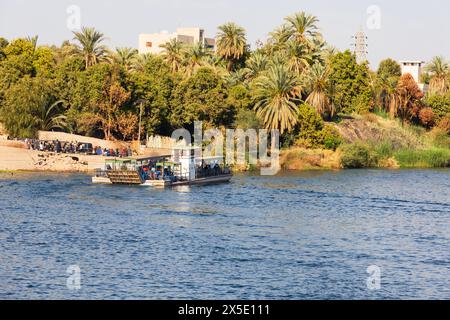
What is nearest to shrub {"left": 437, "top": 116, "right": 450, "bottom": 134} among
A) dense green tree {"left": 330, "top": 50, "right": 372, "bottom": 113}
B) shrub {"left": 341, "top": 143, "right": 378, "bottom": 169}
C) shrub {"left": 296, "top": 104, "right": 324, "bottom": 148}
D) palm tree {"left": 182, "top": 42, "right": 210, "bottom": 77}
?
dense green tree {"left": 330, "top": 50, "right": 372, "bottom": 113}

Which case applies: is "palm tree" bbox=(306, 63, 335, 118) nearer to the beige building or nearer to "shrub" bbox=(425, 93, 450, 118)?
"shrub" bbox=(425, 93, 450, 118)

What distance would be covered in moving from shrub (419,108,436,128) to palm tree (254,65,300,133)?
30884 mm

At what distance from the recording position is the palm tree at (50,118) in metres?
115

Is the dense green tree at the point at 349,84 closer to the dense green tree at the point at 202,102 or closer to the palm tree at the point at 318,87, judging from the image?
the palm tree at the point at 318,87

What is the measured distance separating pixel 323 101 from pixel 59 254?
2985 inches

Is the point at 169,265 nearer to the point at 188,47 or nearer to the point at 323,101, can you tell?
the point at 323,101

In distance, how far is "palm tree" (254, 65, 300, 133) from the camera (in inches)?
4594

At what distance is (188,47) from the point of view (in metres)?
140

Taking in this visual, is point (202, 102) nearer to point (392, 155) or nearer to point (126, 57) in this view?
point (126, 57)

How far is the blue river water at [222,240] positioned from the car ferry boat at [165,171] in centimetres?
222

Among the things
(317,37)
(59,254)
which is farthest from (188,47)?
(59,254)

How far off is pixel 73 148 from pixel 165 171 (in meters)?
16.9

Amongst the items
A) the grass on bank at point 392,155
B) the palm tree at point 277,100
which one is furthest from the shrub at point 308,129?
the grass on bank at point 392,155
